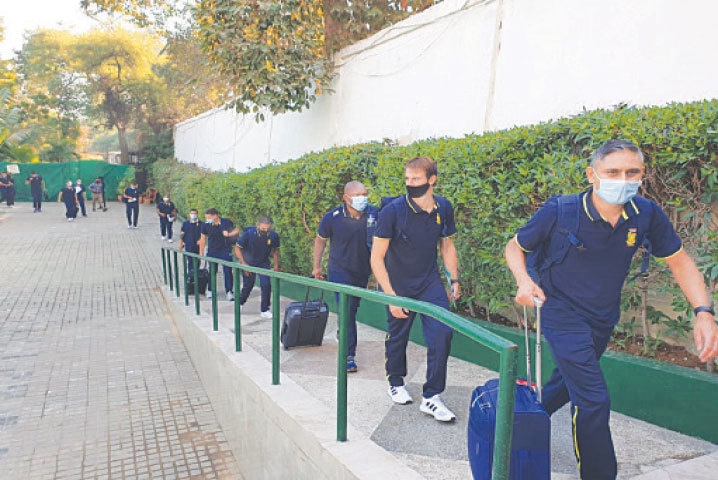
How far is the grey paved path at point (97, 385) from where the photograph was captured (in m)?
4.51

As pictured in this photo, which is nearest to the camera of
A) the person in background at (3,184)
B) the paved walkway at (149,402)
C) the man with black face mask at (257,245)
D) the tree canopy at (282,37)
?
the paved walkway at (149,402)

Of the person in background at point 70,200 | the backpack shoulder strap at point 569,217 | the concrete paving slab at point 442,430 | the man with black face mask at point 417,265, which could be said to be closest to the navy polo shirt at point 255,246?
the concrete paving slab at point 442,430

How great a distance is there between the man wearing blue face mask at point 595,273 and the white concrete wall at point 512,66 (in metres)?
1.74

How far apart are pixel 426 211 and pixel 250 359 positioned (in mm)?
2014

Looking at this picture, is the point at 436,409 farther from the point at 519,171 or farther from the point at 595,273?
the point at 519,171

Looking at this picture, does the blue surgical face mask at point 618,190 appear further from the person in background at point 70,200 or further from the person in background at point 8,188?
the person in background at point 8,188

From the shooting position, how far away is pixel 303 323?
480 centimetres

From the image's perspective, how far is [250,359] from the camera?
4379 millimetres

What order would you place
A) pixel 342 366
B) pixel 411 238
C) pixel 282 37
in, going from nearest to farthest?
pixel 342 366
pixel 411 238
pixel 282 37

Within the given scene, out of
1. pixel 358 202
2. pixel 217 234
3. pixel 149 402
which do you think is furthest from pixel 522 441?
pixel 217 234

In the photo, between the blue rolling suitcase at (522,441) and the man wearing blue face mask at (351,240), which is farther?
the man wearing blue face mask at (351,240)

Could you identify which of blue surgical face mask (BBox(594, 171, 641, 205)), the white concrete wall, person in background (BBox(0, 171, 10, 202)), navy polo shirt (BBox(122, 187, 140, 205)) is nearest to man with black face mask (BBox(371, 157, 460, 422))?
blue surgical face mask (BBox(594, 171, 641, 205))

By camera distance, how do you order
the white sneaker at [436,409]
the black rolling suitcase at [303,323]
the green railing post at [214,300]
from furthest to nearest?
the green railing post at [214,300] < the black rolling suitcase at [303,323] < the white sneaker at [436,409]

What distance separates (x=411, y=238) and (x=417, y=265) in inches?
7.1
